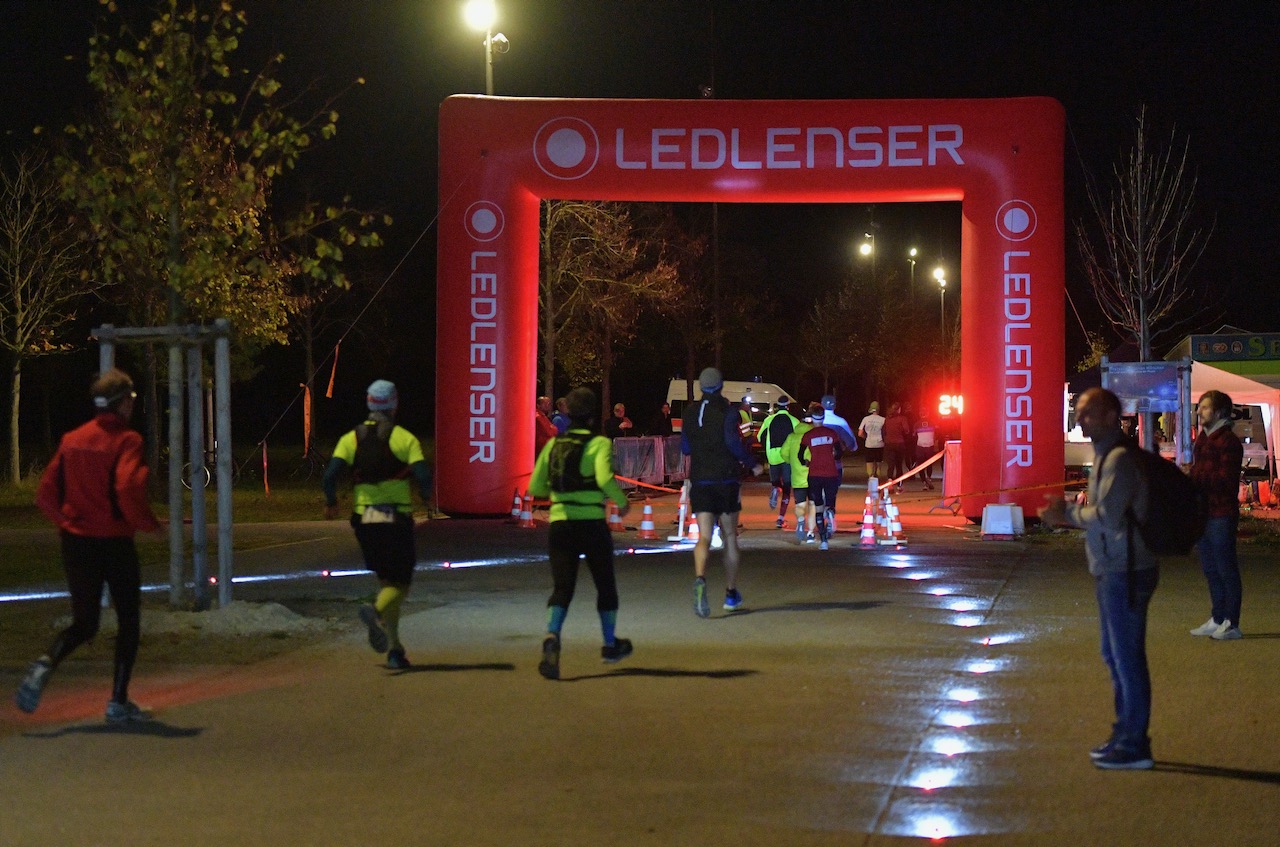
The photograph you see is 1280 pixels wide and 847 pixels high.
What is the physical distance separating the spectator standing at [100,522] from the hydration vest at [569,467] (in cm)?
235

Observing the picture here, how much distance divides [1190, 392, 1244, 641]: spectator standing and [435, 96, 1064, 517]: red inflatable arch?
9024mm

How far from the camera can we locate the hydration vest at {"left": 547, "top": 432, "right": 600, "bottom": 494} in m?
8.81

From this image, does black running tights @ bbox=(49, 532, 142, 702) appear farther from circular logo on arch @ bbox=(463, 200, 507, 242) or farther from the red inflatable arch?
circular logo on arch @ bbox=(463, 200, 507, 242)

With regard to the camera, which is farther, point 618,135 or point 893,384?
point 893,384

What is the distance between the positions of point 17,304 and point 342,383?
3990 centimetres

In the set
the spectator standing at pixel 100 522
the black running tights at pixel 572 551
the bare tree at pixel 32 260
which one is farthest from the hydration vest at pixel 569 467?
the bare tree at pixel 32 260

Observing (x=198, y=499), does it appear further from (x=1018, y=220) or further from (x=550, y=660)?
(x=1018, y=220)

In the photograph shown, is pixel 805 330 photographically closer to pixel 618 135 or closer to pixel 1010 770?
pixel 618 135

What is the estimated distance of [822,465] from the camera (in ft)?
54.0

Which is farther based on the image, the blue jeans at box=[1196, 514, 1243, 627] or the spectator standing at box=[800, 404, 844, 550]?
the spectator standing at box=[800, 404, 844, 550]

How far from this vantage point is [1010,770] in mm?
6531

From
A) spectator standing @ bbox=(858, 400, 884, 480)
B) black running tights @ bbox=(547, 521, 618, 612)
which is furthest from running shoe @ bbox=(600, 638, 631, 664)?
spectator standing @ bbox=(858, 400, 884, 480)

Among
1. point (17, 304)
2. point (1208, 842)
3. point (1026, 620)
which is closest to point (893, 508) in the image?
point (1026, 620)

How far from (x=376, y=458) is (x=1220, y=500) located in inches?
222
